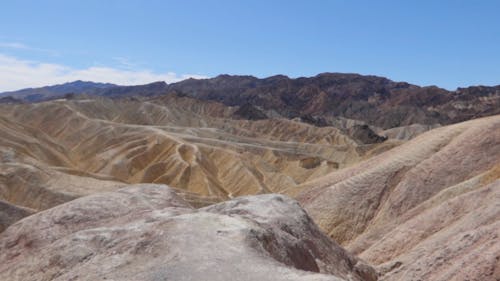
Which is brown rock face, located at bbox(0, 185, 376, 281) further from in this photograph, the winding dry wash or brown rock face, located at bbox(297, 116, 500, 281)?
brown rock face, located at bbox(297, 116, 500, 281)

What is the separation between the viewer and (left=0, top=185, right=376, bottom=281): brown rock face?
34.3 feet

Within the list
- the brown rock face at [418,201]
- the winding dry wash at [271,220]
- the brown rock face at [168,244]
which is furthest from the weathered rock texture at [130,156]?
the brown rock face at [168,244]

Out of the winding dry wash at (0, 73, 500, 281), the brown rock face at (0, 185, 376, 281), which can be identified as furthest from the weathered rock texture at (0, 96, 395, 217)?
the brown rock face at (0, 185, 376, 281)

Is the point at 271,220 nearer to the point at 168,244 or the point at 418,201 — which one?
the point at 168,244

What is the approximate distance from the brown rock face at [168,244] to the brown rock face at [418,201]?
9.60 ft

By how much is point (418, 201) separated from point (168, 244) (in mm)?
19541

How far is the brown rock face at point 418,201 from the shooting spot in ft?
61.1

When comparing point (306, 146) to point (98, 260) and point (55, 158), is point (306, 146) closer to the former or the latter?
point (55, 158)

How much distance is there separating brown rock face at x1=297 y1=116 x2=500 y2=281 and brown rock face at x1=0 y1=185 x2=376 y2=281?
9.60 feet

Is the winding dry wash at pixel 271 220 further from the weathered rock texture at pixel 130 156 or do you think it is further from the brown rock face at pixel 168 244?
the weathered rock texture at pixel 130 156

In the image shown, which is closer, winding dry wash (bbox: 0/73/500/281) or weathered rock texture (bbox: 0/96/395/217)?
winding dry wash (bbox: 0/73/500/281)

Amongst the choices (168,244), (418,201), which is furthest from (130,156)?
(168,244)

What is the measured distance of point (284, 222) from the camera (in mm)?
14859

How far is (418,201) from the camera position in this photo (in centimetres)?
2805
